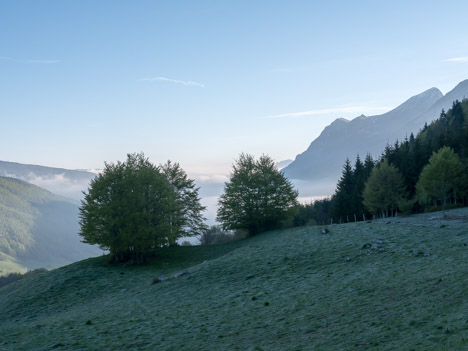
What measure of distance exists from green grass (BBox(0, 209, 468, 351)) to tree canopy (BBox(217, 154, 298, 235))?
29.2 m

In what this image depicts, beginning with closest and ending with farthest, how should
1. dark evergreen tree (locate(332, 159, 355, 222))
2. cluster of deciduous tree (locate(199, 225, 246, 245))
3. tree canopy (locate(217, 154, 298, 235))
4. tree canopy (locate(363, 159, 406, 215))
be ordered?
tree canopy (locate(217, 154, 298, 235)) < tree canopy (locate(363, 159, 406, 215)) < dark evergreen tree (locate(332, 159, 355, 222)) < cluster of deciduous tree (locate(199, 225, 246, 245))

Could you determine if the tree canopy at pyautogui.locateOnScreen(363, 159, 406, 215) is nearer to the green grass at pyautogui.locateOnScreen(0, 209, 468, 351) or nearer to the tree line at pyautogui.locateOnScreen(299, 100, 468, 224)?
the tree line at pyautogui.locateOnScreen(299, 100, 468, 224)

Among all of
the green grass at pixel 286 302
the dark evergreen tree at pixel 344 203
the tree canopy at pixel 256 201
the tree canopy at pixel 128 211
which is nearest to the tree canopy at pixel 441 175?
the dark evergreen tree at pixel 344 203

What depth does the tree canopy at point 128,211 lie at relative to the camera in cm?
5356

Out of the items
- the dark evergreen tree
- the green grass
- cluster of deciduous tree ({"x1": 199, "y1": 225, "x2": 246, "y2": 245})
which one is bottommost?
cluster of deciduous tree ({"x1": 199, "y1": 225, "x2": 246, "y2": 245})

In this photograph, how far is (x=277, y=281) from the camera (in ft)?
95.1

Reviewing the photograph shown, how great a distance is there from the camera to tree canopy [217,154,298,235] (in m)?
74.4

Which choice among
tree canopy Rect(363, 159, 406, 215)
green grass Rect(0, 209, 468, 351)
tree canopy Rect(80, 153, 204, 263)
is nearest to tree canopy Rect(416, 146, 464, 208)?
tree canopy Rect(363, 159, 406, 215)

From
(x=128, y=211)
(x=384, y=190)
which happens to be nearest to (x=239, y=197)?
(x=128, y=211)

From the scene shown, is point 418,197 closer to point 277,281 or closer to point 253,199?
point 253,199

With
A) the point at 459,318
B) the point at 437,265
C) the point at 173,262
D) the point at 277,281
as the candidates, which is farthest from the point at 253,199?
the point at 459,318

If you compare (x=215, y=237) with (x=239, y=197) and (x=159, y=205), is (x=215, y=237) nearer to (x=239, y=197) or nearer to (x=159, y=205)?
(x=239, y=197)

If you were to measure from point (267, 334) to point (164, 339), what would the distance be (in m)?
5.42

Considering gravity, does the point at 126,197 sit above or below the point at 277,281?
above
